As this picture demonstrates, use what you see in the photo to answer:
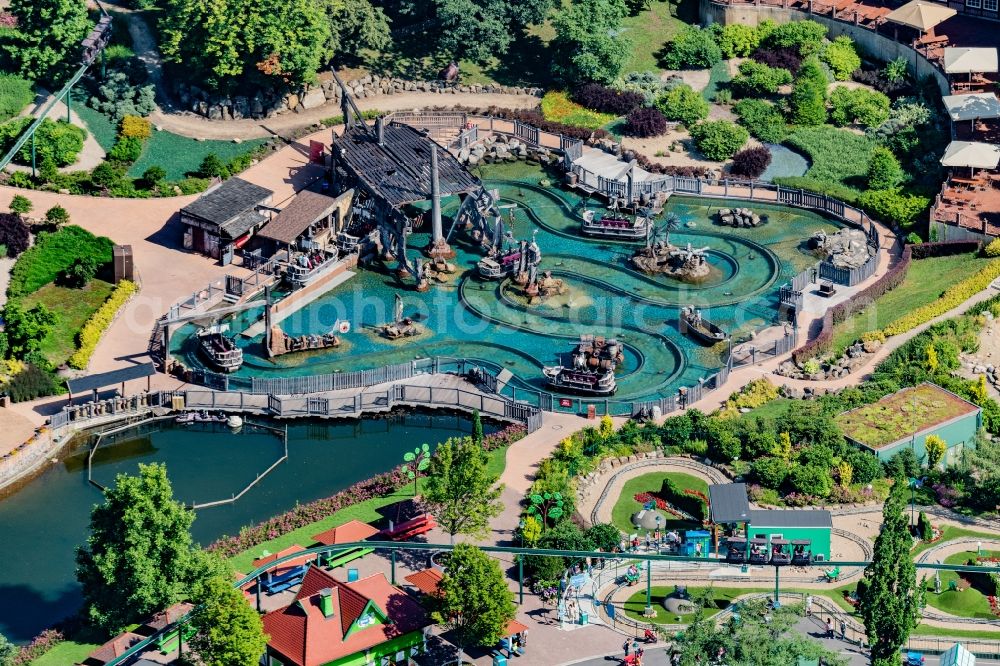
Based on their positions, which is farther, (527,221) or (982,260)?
(527,221)

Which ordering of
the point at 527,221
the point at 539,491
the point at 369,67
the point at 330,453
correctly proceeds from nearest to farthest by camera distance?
1. the point at 539,491
2. the point at 330,453
3. the point at 527,221
4. the point at 369,67

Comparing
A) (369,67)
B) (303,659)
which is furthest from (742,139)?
(303,659)

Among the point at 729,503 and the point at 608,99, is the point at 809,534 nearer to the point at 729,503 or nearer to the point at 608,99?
the point at 729,503

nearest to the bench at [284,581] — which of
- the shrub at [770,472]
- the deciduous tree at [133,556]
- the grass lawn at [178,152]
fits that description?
the deciduous tree at [133,556]

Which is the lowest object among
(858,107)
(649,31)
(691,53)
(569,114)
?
(569,114)

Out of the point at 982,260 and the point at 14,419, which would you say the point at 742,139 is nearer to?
the point at 982,260

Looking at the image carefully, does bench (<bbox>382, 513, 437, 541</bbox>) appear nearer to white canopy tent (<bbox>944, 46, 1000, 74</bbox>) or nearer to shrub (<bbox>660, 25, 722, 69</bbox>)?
shrub (<bbox>660, 25, 722, 69</bbox>)

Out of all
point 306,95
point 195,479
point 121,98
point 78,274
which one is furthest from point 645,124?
point 195,479
